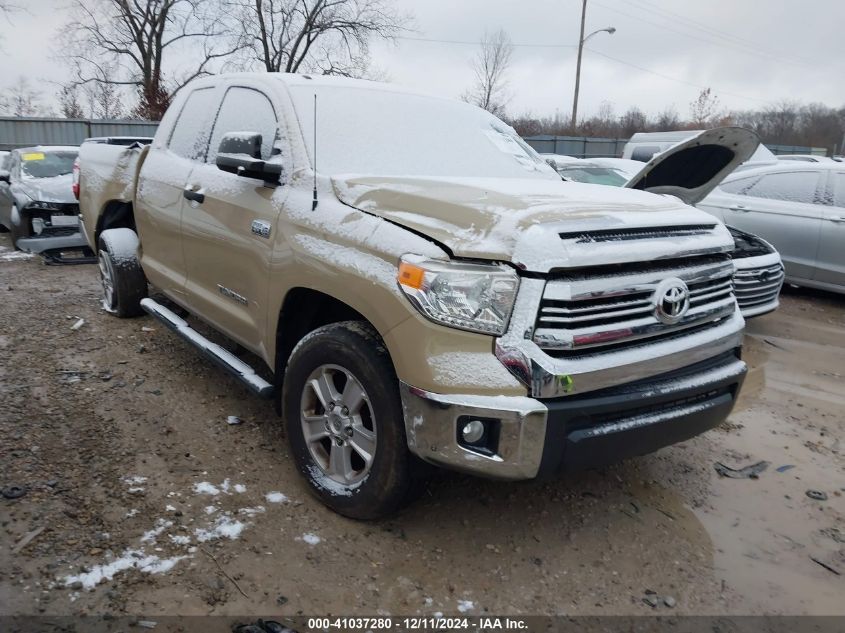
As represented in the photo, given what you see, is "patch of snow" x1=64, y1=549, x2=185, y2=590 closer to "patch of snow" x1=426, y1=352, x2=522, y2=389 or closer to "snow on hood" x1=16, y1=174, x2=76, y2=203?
"patch of snow" x1=426, y1=352, x2=522, y2=389

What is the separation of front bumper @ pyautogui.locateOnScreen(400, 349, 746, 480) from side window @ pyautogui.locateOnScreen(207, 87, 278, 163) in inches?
69.6

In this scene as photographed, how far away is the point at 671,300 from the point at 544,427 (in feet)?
2.47

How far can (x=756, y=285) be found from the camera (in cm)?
565

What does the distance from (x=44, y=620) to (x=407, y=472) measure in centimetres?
133

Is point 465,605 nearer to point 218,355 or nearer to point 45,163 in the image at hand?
point 218,355

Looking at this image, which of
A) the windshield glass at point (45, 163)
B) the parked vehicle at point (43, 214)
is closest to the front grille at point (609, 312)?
the parked vehicle at point (43, 214)

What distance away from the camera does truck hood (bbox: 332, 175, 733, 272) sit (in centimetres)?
227

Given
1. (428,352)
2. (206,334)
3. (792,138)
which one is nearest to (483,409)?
(428,352)

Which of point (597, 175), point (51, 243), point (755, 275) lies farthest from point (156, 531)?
point (597, 175)

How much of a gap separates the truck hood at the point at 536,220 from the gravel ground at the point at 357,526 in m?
1.24

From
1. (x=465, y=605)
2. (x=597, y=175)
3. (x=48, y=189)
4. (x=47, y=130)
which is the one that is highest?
(x=47, y=130)

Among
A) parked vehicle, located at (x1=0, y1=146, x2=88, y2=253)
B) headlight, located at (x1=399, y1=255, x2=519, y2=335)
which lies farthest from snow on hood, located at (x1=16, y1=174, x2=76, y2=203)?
headlight, located at (x1=399, y1=255, x2=519, y2=335)

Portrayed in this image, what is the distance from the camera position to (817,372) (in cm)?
516

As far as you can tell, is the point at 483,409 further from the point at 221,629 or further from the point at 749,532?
the point at 749,532
